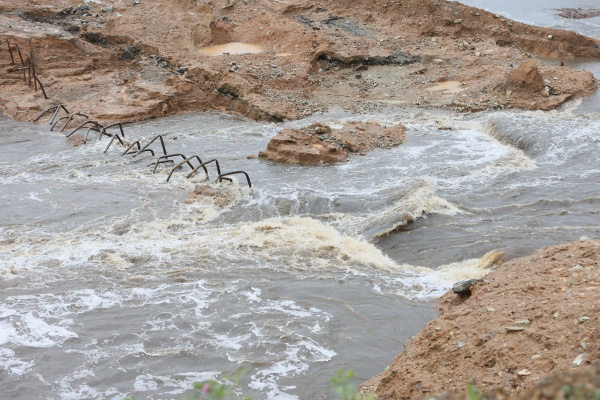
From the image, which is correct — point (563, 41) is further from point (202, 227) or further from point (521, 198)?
point (202, 227)

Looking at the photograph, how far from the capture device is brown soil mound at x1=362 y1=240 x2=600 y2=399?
4.50 m

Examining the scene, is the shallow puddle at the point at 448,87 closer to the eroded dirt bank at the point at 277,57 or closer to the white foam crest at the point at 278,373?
the eroded dirt bank at the point at 277,57

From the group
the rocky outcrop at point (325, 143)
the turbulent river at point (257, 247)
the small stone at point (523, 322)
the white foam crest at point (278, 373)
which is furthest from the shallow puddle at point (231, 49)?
the small stone at point (523, 322)

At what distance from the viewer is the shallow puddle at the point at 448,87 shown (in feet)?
51.7

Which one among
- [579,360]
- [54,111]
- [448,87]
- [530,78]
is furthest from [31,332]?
[448,87]

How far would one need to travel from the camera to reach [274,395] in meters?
5.51

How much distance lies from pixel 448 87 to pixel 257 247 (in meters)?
9.03

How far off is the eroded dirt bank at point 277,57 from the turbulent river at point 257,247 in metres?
1.73

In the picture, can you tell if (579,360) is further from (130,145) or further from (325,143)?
(130,145)

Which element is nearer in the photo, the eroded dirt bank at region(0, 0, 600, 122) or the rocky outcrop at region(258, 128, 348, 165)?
the rocky outcrop at region(258, 128, 348, 165)

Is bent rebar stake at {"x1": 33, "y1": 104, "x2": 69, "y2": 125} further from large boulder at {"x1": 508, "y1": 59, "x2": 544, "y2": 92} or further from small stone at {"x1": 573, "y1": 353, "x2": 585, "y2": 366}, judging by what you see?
small stone at {"x1": 573, "y1": 353, "x2": 585, "y2": 366}

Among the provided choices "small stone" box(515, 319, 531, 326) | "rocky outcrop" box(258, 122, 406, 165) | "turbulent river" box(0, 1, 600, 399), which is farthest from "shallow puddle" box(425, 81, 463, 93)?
"small stone" box(515, 319, 531, 326)

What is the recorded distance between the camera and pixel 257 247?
8586mm

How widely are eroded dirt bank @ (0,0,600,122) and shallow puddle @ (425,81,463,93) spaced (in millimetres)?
43
